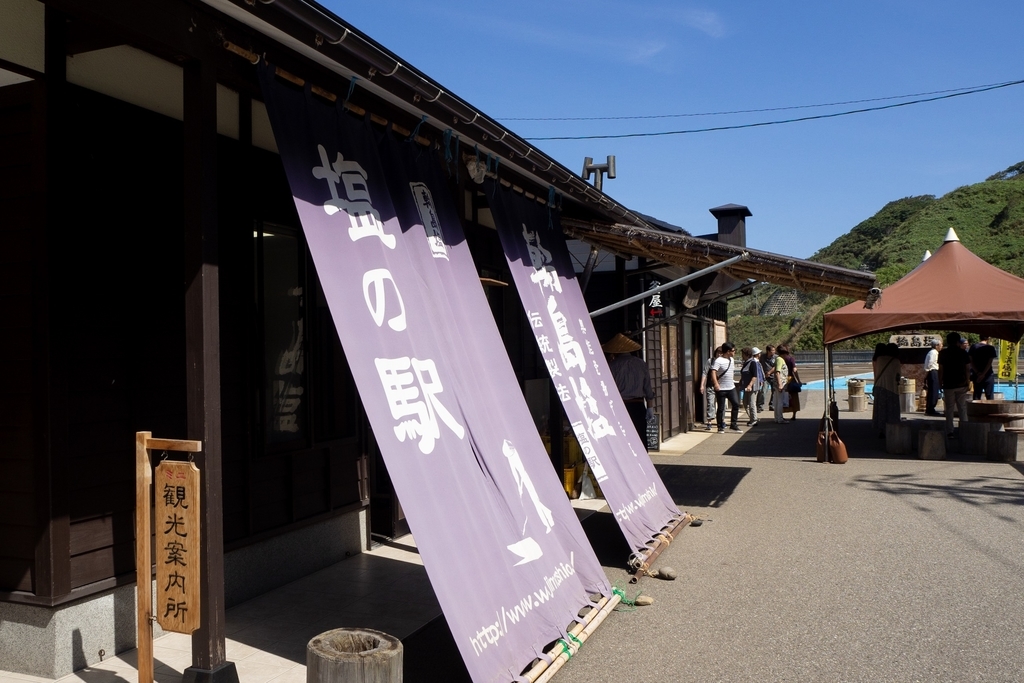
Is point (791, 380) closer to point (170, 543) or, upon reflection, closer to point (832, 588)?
point (832, 588)

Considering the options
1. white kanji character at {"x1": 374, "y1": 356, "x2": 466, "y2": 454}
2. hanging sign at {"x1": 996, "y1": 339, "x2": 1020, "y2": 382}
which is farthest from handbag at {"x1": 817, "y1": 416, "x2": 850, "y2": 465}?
hanging sign at {"x1": 996, "y1": 339, "x2": 1020, "y2": 382}

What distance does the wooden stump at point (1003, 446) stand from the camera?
12.8 meters

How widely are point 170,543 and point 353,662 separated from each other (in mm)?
1104

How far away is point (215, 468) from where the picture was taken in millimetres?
3816

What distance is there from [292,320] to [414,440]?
112 inches

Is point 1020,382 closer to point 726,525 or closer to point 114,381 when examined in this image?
point 726,525

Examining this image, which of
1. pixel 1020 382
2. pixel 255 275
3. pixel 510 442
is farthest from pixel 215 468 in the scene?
pixel 1020 382

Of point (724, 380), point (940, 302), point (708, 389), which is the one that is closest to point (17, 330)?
point (940, 302)

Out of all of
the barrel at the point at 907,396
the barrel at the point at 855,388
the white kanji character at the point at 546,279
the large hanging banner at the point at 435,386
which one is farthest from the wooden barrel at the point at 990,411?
the large hanging banner at the point at 435,386

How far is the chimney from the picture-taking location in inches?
799

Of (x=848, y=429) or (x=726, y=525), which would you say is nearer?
(x=726, y=525)

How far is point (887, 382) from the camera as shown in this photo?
15.4 meters

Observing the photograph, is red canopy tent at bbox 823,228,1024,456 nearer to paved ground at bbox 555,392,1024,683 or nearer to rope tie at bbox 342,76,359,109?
Result: paved ground at bbox 555,392,1024,683

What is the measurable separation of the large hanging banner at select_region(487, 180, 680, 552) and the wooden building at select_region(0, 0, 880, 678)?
777 millimetres
